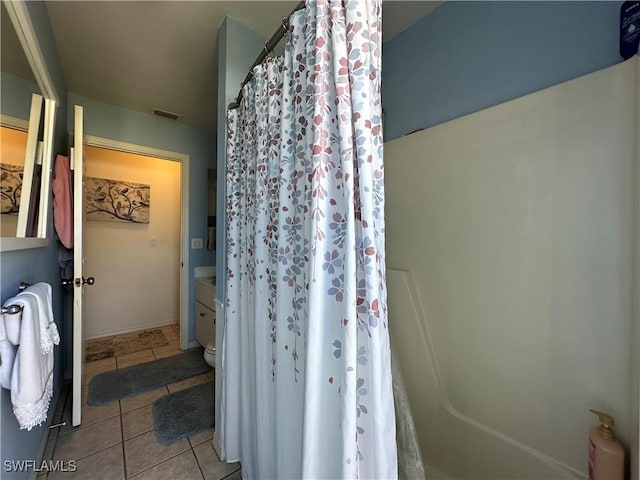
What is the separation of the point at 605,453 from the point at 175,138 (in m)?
3.52

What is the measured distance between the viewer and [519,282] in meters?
1.05

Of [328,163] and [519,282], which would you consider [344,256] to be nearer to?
[328,163]

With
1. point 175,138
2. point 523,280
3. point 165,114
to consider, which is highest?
point 165,114

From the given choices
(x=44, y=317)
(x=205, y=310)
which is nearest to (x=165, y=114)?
(x=205, y=310)

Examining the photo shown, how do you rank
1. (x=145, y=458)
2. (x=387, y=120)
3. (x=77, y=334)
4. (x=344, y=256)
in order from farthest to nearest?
(x=387, y=120) → (x=77, y=334) → (x=145, y=458) → (x=344, y=256)

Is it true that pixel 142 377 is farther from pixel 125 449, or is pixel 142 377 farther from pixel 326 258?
pixel 326 258

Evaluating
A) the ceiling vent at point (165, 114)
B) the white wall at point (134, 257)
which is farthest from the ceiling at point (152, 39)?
the white wall at point (134, 257)

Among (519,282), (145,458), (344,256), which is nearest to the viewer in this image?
(344,256)

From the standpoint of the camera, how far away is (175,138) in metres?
2.65

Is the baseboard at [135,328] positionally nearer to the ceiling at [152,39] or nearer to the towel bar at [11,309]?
the ceiling at [152,39]

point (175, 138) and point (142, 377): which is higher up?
point (175, 138)

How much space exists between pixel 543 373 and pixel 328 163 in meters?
1.16

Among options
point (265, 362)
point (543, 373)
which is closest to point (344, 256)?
point (265, 362)

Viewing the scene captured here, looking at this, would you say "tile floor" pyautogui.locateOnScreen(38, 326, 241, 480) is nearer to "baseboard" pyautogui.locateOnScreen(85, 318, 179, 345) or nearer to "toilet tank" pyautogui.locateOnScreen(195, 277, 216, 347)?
"toilet tank" pyautogui.locateOnScreen(195, 277, 216, 347)
